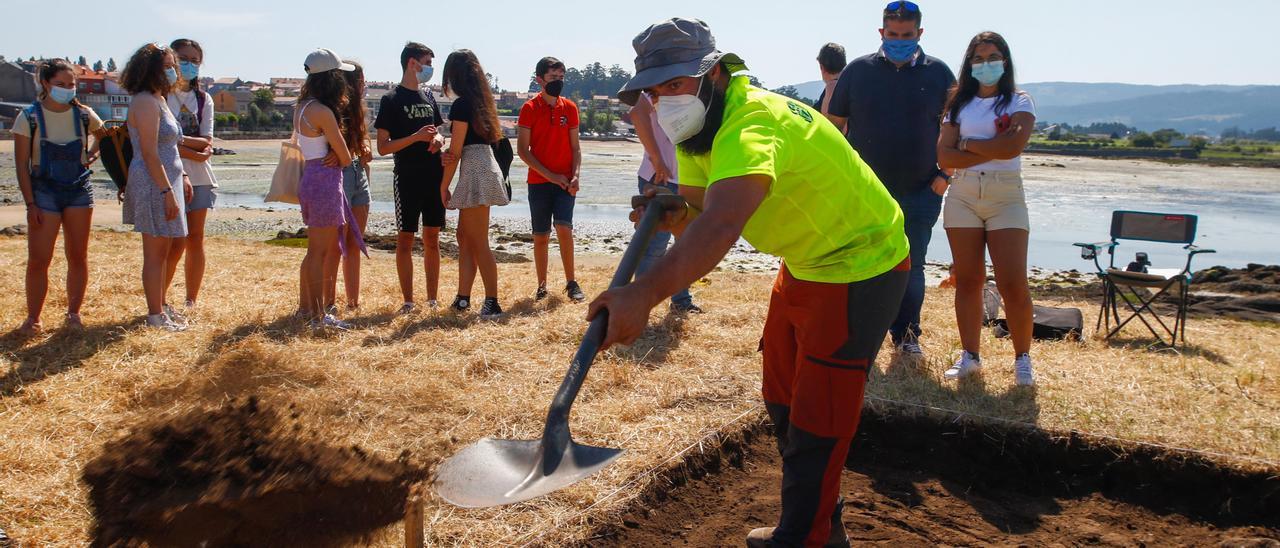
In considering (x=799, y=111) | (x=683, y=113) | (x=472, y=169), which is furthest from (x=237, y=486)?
(x=472, y=169)

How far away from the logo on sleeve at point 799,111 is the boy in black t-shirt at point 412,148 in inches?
169

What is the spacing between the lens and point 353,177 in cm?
662

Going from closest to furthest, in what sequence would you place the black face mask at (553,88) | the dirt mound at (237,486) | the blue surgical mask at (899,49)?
the dirt mound at (237,486) → the blue surgical mask at (899,49) → the black face mask at (553,88)

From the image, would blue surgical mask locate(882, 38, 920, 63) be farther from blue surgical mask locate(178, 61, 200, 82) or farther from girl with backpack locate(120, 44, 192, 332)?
blue surgical mask locate(178, 61, 200, 82)

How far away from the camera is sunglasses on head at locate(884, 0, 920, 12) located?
17.9 feet

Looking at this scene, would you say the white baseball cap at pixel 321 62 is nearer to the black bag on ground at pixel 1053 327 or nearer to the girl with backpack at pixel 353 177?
the girl with backpack at pixel 353 177

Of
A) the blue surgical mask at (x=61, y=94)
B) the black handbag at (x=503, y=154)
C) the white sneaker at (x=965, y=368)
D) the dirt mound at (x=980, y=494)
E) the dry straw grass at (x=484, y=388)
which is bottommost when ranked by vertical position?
the dirt mound at (x=980, y=494)

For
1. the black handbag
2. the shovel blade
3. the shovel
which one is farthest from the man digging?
the black handbag

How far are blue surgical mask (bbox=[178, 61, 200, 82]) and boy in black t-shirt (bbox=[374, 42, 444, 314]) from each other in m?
1.24

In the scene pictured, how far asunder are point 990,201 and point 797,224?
2631mm

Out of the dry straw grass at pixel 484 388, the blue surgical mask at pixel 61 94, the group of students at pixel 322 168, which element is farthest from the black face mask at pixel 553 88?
the blue surgical mask at pixel 61 94

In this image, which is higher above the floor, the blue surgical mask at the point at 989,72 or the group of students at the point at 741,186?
the blue surgical mask at the point at 989,72

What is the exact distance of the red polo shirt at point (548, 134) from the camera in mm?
7211

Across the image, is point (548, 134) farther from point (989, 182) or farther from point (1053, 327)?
point (1053, 327)
